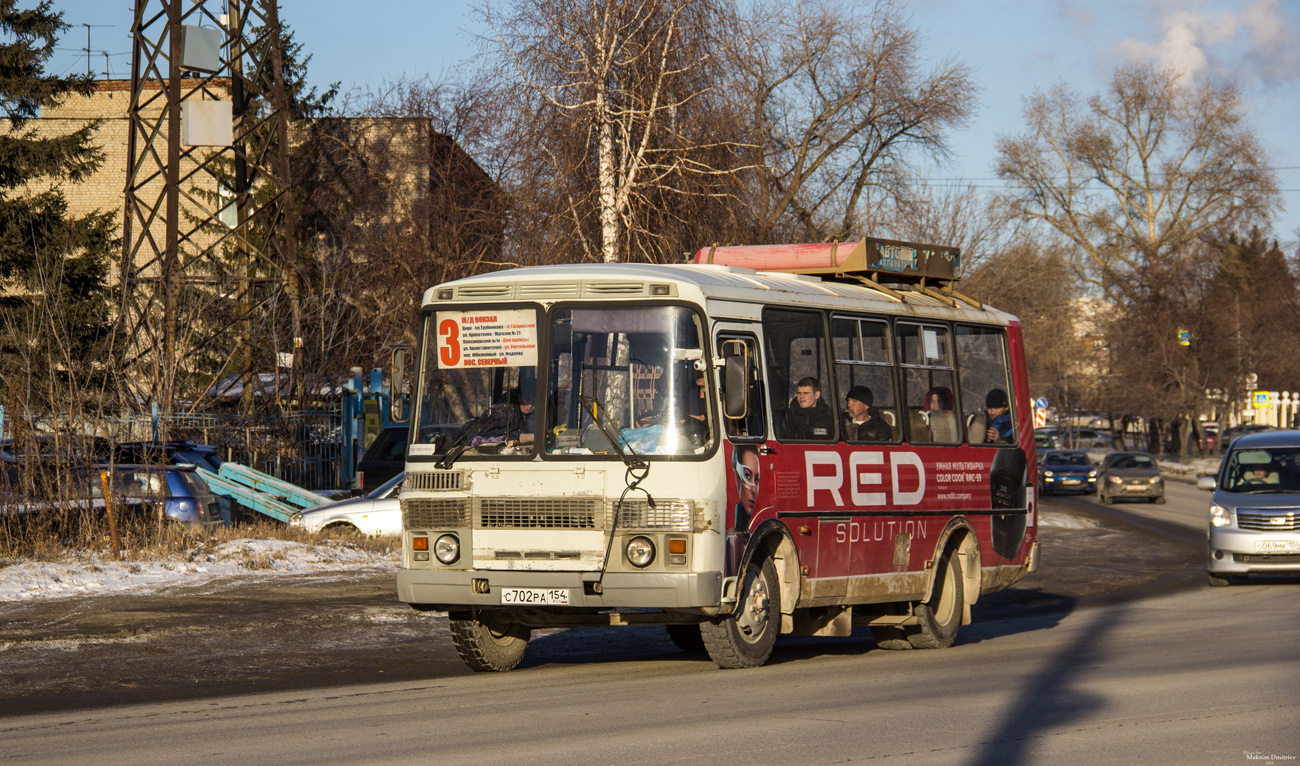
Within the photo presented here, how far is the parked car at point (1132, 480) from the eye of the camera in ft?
140

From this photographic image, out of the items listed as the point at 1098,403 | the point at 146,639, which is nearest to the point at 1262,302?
the point at 1098,403

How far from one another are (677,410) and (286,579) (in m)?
8.58

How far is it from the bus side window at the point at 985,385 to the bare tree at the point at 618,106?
9.93 meters

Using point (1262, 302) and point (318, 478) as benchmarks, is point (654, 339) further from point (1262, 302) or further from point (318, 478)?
point (1262, 302)

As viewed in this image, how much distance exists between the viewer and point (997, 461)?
45.1ft

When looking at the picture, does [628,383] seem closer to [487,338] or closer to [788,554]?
[487,338]

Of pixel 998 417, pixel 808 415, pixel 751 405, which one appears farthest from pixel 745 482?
pixel 998 417

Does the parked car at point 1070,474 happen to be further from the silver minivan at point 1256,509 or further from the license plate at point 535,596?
the license plate at point 535,596

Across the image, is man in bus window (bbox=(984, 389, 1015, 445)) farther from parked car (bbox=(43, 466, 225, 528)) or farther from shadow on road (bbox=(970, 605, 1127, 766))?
parked car (bbox=(43, 466, 225, 528))

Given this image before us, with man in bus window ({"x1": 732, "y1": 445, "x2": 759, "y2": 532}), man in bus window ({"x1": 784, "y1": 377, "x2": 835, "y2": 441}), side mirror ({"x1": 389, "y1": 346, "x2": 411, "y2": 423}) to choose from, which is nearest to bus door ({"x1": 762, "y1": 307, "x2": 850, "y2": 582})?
man in bus window ({"x1": 784, "y1": 377, "x2": 835, "y2": 441})

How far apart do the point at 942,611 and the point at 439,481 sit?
500 cm

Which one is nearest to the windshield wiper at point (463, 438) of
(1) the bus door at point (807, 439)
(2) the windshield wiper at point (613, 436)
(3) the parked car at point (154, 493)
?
(2) the windshield wiper at point (613, 436)

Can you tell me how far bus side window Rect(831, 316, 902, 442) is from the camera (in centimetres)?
1170

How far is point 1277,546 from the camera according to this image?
Answer: 59.9 ft
